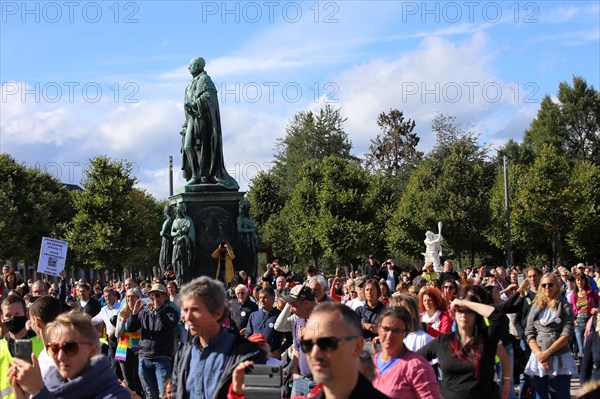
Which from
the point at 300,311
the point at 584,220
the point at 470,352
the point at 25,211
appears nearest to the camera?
the point at 470,352

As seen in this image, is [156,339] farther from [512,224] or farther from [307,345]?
Answer: [512,224]

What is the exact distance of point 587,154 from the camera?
3039 inches

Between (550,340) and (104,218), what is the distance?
53103 millimetres

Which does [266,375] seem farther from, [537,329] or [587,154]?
[587,154]

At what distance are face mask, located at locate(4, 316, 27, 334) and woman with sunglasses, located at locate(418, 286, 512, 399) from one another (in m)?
3.08

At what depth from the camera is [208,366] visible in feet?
18.8

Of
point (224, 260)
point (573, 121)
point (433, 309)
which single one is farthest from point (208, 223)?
point (573, 121)

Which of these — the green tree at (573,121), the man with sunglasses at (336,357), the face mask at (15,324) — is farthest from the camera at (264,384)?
the green tree at (573,121)

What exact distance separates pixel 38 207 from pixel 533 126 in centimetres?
4050

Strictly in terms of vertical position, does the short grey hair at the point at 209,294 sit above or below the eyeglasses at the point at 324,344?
above

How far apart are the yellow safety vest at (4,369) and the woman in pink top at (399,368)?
2241mm

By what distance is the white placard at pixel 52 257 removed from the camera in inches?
838

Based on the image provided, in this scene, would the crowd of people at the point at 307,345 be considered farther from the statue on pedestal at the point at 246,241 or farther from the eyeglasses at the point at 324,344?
the statue on pedestal at the point at 246,241

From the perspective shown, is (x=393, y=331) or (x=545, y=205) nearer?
(x=393, y=331)
